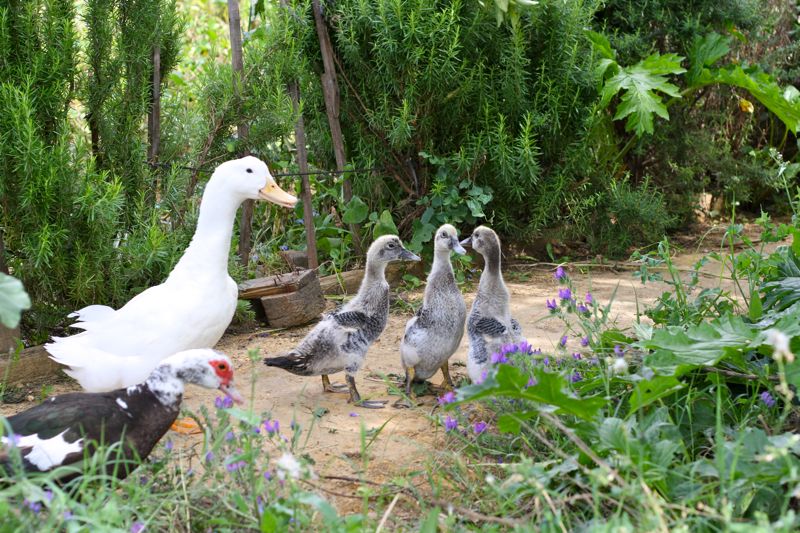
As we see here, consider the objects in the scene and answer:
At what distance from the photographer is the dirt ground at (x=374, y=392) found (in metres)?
3.74

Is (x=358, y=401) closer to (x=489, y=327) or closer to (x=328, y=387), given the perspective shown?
(x=328, y=387)

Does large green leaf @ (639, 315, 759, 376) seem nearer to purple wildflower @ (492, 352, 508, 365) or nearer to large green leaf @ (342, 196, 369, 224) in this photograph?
purple wildflower @ (492, 352, 508, 365)

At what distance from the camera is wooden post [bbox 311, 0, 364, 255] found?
635cm

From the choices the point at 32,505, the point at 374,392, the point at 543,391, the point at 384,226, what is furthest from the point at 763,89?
the point at 32,505

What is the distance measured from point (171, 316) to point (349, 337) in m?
0.93

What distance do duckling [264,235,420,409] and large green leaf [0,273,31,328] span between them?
1.95m

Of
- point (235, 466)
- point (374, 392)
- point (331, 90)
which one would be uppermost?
point (331, 90)

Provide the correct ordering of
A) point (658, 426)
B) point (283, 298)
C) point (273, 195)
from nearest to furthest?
point (658, 426), point (273, 195), point (283, 298)

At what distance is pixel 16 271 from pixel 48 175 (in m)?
0.61

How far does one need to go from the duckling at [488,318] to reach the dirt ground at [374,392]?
0.21m

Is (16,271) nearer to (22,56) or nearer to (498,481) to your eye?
(22,56)

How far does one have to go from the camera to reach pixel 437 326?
4574 millimetres

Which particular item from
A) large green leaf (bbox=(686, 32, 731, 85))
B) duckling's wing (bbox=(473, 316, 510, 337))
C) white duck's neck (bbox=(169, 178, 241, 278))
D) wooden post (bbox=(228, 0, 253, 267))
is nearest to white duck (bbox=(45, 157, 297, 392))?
white duck's neck (bbox=(169, 178, 241, 278))

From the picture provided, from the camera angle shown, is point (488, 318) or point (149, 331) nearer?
point (149, 331)
